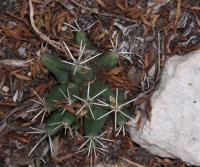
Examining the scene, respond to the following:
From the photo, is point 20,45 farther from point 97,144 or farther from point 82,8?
point 97,144

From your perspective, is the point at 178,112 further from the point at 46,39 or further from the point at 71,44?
the point at 46,39

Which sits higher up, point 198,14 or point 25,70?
point 198,14

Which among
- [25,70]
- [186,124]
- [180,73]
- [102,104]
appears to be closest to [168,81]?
[180,73]

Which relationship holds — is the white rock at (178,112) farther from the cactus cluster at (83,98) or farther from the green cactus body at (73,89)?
the green cactus body at (73,89)

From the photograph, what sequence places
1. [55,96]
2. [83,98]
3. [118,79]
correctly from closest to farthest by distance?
1. [83,98]
2. [55,96]
3. [118,79]

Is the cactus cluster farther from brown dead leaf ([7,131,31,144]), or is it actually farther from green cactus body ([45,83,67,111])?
brown dead leaf ([7,131,31,144])

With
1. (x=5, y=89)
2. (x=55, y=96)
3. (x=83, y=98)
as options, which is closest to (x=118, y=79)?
(x=83, y=98)
